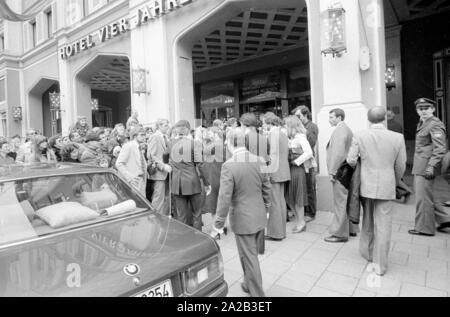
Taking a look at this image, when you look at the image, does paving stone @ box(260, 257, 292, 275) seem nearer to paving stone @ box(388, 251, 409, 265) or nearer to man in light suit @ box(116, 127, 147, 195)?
paving stone @ box(388, 251, 409, 265)

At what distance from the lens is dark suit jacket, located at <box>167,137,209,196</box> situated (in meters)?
4.54

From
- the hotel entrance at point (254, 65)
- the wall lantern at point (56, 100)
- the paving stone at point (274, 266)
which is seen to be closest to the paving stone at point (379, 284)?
the paving stone at point (274, 266)

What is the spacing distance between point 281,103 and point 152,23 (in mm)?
5882

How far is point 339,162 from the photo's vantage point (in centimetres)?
423

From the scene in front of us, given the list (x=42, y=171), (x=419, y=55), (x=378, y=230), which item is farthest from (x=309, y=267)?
(x=419, y=55)

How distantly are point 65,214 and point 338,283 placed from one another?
2799mm

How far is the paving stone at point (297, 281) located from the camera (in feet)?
10.8

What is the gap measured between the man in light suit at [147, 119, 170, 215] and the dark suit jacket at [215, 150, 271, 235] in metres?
2.50

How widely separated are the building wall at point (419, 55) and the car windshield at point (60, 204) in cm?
945

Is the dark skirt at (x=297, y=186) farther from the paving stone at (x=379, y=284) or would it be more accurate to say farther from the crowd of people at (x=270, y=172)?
the paving stone at (x=379, y=284)

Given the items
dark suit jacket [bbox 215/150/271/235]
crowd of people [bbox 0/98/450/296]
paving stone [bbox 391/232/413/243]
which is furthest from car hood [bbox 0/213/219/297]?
paving stone [bbox 391/232/413/243]

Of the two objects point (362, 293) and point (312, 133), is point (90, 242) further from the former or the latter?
point (312, 133)
